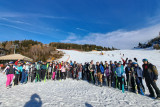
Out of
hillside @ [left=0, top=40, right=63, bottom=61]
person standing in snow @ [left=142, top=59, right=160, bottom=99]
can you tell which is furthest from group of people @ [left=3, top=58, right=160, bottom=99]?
hillside @ [left=0, top=40, right=63, bottom=61]

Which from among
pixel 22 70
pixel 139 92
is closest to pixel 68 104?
pixel 139 92

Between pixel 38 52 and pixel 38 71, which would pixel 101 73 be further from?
pixel 38 52

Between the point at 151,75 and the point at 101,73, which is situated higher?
the point at 151,75

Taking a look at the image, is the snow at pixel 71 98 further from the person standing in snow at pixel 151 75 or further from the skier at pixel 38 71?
the skier at pixel 38 71

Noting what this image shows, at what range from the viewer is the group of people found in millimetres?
5340

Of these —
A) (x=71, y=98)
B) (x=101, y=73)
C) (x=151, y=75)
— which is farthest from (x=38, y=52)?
(x=151, y=75)

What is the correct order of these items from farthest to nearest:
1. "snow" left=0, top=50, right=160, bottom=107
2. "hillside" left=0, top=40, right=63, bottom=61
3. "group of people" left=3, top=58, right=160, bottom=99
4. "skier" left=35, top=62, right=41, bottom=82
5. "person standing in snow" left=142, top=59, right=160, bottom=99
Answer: "hillside" left=0, top=40, right=63, bottom=61 → "skier" left=35, top=62, right=41, bottom=82 → "group of people" left=3, top=58, right=160, bottom=99 → "person standing in snow" left=142, top=59, right=160, bottom=99 → "snow" left=0, top=50, right=160, bottom=107

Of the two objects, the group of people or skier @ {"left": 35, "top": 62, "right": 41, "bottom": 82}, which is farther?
skier @ {"left": 35, "top": 62, "right": 41, "bottom": 82}

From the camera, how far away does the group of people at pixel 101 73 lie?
534 centimetres

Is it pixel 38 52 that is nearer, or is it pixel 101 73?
pixel 101 73

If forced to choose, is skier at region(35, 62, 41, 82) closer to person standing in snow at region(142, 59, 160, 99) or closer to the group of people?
the group of people

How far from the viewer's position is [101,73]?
7762mm

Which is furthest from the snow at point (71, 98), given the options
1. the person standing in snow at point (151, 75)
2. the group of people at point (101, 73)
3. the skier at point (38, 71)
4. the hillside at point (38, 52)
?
the hillside at point (38, 52)

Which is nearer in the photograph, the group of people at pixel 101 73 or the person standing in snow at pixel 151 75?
the person standing in snow at pixel 151 75
